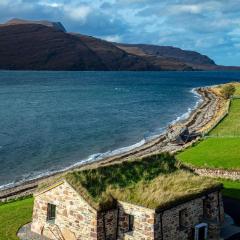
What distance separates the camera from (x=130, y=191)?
26.2 meters

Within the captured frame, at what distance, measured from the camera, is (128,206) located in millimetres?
25125

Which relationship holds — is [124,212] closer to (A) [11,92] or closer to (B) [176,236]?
(B) [176,236]

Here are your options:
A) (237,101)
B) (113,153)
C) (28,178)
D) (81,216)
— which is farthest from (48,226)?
(237,101)

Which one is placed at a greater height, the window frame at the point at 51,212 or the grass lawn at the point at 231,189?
the window frame at the point at 51,212

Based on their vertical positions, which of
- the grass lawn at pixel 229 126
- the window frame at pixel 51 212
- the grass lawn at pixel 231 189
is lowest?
the grass lawn at pixel 231 189

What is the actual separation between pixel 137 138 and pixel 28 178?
98.2ft

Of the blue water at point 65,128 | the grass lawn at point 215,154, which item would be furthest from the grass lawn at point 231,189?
the blue water at point 65,128

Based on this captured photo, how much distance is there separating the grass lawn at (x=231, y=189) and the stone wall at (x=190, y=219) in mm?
6975

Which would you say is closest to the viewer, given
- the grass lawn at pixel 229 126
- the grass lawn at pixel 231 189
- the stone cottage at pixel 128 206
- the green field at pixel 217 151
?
the stone cottage at pixel 128 206

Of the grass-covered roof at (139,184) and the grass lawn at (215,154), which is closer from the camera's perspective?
the grass-covered roof at (139,184)

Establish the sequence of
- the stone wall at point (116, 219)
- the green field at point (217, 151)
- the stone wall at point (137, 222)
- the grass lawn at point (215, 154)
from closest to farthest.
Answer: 1. the stone wall at point (137, 222)
2. the stone wall at point (116, 219)
3. the grass lawn at point (215, 154)
4. the green field at point (217, 151)

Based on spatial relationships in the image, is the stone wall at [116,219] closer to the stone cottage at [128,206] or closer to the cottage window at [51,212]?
the stone cottage at [128,206]

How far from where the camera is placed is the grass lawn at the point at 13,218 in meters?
28.8

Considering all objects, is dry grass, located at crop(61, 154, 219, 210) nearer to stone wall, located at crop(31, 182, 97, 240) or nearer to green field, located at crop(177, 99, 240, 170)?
stone wall, located at crop(31, 182, 97, 240)
